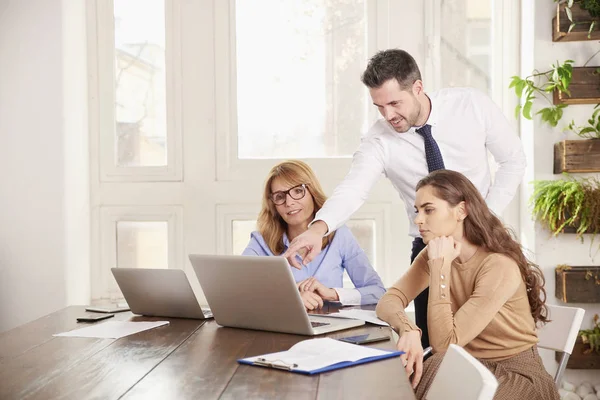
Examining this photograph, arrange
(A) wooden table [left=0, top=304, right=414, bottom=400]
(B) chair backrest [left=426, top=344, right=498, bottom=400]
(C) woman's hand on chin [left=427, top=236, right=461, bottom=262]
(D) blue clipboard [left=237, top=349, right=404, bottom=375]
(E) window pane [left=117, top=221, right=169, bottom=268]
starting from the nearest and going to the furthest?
(B) chair backrest [left=426, top=344, right=498, bottom=400] < (A) wooden table [left=0, top=304, right=414, bottom=400] < (D) blue clipboard [left=237, top=349, right=404, bottom=375] < (C) woman's hand on chin [left=427, top=236, right=461, bottom=262] < (E) window pane [left=117, top=221, right=169, bottom=268]

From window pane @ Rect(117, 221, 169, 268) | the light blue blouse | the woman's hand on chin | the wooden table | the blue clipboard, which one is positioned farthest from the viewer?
window pane @ Rect(117, 221, 169, 268)

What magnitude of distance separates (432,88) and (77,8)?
1856 mm

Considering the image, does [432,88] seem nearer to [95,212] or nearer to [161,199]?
[161,199]

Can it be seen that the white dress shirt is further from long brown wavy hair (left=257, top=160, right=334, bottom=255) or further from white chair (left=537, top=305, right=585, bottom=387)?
white chair (left=537, top=305, right=585, bottom=387)

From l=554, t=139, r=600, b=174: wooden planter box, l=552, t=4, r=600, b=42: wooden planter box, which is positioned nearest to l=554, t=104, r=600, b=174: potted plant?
l=554, t=139, r=600, b=174: wooden planter box

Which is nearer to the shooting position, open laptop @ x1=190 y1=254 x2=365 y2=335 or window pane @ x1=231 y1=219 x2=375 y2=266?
open laptop @ x1=190 y1=254 x2=365 y2=335

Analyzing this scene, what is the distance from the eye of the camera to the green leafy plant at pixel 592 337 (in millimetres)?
3414

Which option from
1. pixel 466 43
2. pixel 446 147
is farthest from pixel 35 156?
pixel 466 43

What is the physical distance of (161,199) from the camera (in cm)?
395

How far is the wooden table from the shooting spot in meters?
1.46

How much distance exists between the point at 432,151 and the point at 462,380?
1.42 metres

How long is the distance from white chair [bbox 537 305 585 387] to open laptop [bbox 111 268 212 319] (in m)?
1.04

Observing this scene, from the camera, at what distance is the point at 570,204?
336cm

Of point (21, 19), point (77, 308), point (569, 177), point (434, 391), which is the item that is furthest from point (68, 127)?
point (434, 391)
